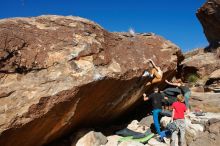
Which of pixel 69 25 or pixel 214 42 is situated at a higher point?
pixel 214 42

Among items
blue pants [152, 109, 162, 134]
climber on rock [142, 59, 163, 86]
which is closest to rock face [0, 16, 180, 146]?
climber on rock [142, 59, 163, 86]

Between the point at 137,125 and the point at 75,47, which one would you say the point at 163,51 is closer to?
the point at 137,125

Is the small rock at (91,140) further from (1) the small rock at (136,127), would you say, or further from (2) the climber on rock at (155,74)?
(2) the climber on rock at (155,74)

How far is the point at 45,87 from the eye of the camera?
629cm

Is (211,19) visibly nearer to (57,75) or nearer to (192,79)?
(192,79)

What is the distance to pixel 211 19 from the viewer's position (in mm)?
23109

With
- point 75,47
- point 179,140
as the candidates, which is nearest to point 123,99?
point 179,140

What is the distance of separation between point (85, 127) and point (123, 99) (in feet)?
4.75

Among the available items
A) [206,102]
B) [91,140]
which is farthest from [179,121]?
[206,102]

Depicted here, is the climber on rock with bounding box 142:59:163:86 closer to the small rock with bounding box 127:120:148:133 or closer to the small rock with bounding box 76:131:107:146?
the small rock with bounding box 127:120:148:133

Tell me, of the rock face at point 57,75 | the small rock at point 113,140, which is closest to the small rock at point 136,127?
the small rock at point 113,140

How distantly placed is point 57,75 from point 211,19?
63.0 ft

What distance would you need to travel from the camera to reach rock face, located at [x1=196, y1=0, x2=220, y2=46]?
886 inches

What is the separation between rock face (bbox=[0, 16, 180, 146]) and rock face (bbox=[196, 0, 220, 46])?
51.5 feet
